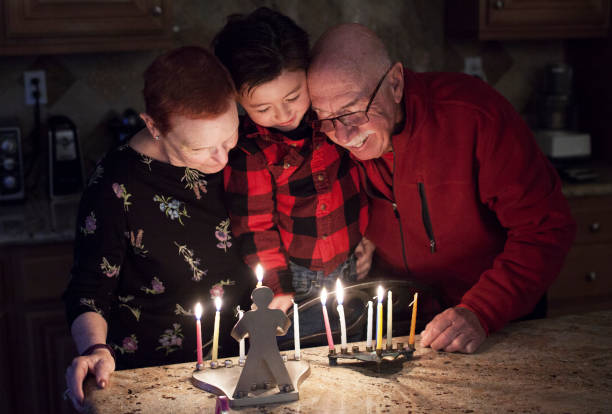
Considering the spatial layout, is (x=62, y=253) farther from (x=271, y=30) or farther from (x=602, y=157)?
(x=602, y=157)

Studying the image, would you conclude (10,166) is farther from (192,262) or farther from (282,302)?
(282,302)

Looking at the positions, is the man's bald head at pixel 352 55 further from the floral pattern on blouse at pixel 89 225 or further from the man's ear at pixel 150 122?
the floral pattern on blouse at pixel 89 225

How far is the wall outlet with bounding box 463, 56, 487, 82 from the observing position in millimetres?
3346

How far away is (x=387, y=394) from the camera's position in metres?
1.15

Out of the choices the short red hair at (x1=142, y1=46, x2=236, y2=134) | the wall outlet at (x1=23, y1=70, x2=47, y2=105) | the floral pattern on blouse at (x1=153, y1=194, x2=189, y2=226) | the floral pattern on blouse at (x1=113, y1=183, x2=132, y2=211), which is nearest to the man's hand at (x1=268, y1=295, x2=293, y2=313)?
the floral pattern on blouse at (x1=153, y1=194, x2=189, y2=226)

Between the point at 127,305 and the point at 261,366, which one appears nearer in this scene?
the point at 261,366

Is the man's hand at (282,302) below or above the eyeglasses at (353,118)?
below

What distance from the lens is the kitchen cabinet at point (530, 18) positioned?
297 cm

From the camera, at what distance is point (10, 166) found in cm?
268

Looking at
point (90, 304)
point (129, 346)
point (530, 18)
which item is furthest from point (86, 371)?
point (530, 18)

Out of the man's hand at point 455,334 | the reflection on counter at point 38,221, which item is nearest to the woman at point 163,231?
the man's hand at point 455,334

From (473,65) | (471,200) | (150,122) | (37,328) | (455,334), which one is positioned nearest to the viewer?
(455,334)

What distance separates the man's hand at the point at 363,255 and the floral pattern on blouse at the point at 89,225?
0.74m

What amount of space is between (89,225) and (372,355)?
0.71 m
